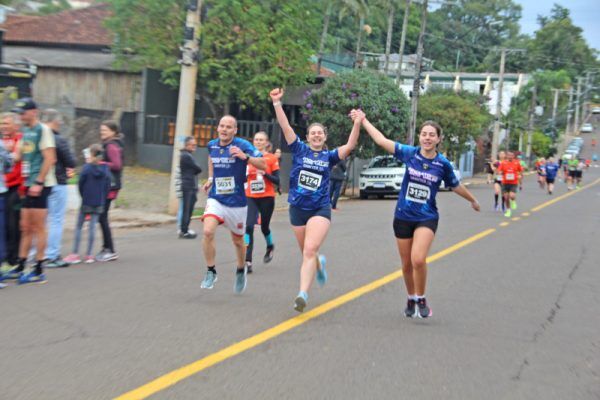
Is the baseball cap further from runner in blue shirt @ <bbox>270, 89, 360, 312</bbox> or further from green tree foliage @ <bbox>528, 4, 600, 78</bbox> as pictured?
green tree foliage @ <bbox>528, 4, 600, 78</bbox>

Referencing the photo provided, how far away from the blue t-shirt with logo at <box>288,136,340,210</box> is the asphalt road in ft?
3.59

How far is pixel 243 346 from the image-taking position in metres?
6.03

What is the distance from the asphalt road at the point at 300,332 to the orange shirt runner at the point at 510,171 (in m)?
9.09

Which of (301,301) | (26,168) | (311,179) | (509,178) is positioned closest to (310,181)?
(311,179)

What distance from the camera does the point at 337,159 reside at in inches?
300

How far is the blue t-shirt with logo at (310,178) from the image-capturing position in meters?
7.47

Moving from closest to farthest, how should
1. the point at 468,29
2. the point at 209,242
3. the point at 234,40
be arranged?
the point at 209,242, the point at 234,40, the point at 468,29

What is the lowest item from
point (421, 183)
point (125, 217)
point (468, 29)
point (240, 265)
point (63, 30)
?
point (125, 217)

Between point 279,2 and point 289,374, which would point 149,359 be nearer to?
point 289,374

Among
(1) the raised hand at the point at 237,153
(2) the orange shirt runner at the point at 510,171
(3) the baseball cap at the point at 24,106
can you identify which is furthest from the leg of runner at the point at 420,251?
(2) the orange shirt runner at the point at 510,171

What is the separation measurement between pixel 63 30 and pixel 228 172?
2984 centimetres

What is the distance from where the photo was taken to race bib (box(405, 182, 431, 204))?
7039 millimetres

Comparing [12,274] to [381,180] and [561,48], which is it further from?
[561,48]

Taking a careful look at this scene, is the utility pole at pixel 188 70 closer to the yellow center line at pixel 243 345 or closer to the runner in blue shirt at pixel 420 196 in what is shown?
the yellow center line at pixel 243 345
